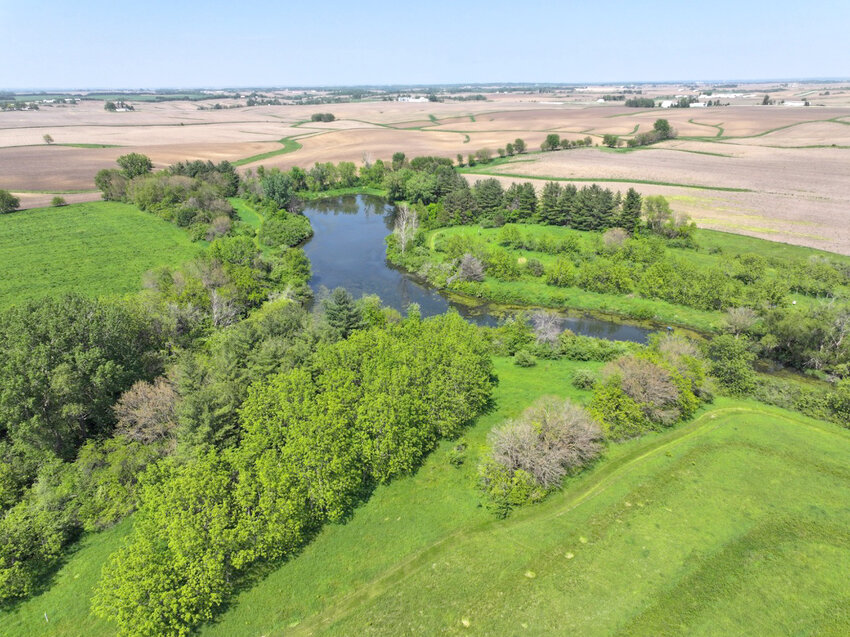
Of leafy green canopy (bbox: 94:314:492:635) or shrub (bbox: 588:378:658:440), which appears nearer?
leafy green canopy (bbox: 94:314:492:635)

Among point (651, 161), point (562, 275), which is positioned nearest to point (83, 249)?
point (562, 275)

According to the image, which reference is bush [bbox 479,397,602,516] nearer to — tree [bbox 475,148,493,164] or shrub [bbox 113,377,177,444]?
shrub [bbox 113,377,177,444]

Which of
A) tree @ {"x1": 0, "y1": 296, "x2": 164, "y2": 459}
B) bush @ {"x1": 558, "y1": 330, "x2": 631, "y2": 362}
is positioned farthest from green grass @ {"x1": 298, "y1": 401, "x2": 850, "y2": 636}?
tree @ {"x1": 0, "y1": 296, "x2": 164, "y2": 459}

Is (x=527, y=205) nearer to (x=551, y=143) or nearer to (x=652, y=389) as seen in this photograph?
(x=652, y=389)

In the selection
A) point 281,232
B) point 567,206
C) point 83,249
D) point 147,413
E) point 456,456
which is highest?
point 567,206

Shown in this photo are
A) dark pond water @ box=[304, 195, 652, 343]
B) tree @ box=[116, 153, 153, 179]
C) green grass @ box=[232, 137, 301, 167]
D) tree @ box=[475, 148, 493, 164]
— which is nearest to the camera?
dark pond water @ box=[304, 195, 652, 343]

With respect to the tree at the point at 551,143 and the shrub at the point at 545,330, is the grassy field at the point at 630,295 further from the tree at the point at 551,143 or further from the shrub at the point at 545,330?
the tree at the point at 551,143
